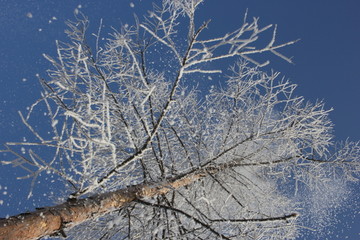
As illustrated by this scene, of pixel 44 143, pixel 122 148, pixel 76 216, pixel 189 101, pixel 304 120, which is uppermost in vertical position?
pixel 189 101

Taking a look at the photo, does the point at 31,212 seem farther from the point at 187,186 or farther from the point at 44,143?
the point at 187,186

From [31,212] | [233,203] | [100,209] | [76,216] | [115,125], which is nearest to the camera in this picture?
[31,212]

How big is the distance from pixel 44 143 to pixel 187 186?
365 centimetres

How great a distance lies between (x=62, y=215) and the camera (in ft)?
9.05

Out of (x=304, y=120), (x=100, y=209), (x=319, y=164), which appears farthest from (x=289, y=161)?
(x=100, y=209)

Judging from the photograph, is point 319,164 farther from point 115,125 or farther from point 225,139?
point 115,125

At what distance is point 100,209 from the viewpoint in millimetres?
3270

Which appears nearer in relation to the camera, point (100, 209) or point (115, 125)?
point (100, 209)

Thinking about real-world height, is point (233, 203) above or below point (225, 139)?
below

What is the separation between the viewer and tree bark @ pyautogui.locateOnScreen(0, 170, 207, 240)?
231 cm

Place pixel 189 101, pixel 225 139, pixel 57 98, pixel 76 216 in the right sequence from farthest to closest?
pixel 189 101, pixel 225 139, pixel 57 98, pixel 76 216

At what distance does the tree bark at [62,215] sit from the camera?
91.1 inches

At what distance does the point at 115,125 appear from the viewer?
4.94 meters

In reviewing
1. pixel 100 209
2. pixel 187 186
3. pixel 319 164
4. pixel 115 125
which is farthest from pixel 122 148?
pixel 319 164
